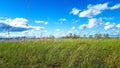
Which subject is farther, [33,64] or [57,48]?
[57,48]

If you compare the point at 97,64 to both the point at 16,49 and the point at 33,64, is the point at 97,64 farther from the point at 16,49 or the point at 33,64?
the point at 16,49

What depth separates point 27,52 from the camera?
9602mm

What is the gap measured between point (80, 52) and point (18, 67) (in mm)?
2290

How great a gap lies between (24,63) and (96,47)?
2843 mm

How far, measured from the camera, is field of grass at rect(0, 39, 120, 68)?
29.3 feet

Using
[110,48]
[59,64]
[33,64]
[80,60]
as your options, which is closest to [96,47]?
[110,48]

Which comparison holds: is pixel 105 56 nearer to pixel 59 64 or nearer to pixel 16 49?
pixel 59 64

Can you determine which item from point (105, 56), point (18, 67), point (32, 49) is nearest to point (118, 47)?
point (105, 56)

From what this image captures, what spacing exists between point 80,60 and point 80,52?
48 cm

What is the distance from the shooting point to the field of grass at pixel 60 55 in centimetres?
893

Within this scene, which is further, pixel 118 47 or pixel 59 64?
pixel 118 47

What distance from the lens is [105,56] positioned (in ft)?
30.7

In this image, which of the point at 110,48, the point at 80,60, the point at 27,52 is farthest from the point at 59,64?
the point at 110,48

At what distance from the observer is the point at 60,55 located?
9359mm
